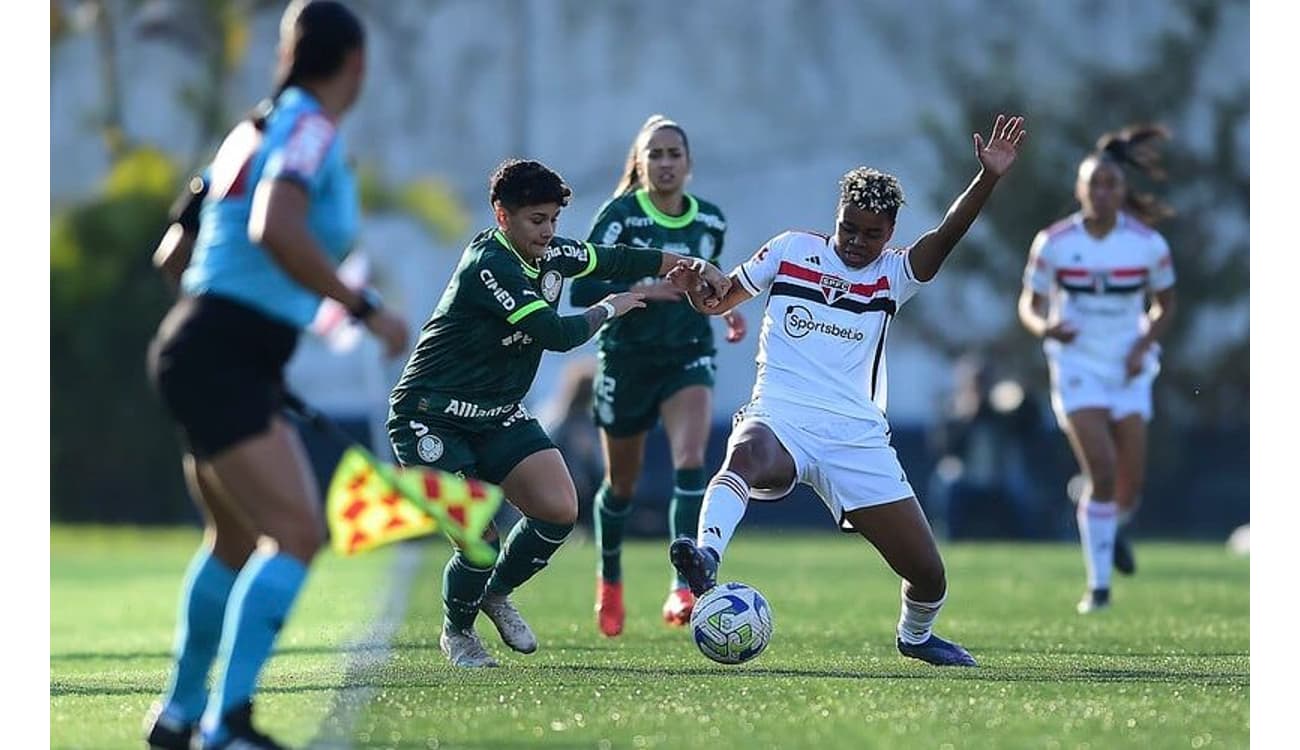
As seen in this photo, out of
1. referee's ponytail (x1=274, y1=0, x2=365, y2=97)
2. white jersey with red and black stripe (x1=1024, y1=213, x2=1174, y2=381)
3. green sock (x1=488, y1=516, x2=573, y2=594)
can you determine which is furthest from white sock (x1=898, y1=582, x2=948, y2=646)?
white jersey with red and black stripe (x1=1024, y1=213, x2=1174, y2=381)

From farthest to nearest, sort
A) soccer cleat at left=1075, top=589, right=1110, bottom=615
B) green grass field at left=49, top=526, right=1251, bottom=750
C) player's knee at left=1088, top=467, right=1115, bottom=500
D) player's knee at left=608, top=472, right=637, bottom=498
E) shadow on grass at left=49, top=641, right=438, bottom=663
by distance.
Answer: player's knee at left=1088, top=467, right=1115, bottom=500, soccer cleat at left=1075, top=589, right=1110, bottom=615, player's knee at left=608, top=472, right=637, bottom=498, shadow on grass at left=49, top=641, right=438, bottom=663, green grass field at left=49, top=526, right=1251, bottom=750

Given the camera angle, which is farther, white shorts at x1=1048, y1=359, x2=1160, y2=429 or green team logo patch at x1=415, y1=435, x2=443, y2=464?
white shorts at x1=1048, y1=359, x2=1160, y2=429

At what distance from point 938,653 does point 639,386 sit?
2.67 meters

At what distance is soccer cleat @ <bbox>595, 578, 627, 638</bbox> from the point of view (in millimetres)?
10102

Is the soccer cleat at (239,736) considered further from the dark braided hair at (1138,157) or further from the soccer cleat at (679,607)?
the dark braided hair at (1138,157)

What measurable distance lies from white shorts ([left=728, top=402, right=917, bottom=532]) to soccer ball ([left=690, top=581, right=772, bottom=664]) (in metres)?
0.61

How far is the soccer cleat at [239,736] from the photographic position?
5.74m

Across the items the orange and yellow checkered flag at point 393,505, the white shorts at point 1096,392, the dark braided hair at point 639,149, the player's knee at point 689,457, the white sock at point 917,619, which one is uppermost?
the dark braided hair at point 639,149

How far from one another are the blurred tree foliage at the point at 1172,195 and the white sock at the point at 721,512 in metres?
22.4

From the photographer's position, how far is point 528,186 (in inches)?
326

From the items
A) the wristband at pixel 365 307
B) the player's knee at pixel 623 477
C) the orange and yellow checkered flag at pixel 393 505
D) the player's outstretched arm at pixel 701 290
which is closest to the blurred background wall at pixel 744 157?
the player's knee at pixel 623 477

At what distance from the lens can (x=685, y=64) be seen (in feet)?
119

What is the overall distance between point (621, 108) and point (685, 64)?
131 cm

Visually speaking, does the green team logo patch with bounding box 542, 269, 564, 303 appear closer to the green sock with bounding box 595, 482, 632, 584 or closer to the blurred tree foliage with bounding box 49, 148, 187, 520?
the green sock with bounding box 595, 482, 632, 584
